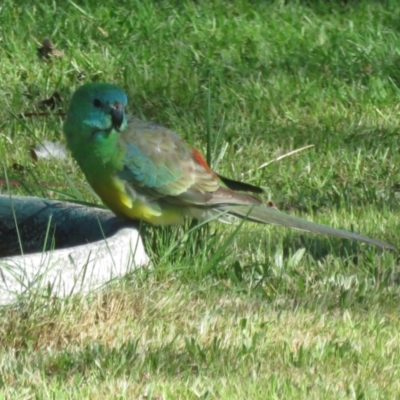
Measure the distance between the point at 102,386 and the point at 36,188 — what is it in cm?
218

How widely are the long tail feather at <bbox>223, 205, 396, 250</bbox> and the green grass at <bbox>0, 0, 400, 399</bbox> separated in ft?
0.33

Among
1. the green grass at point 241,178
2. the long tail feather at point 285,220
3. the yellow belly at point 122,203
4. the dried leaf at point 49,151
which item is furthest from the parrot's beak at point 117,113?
the dried leaf at point 49,151

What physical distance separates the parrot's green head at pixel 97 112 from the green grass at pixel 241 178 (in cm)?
43

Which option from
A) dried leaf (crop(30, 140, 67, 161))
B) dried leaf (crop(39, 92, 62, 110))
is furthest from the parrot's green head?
dried leaf (crop(39, 92, 62, 110))

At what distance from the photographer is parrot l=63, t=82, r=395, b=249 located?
4754mm

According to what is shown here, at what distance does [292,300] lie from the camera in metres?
4.47

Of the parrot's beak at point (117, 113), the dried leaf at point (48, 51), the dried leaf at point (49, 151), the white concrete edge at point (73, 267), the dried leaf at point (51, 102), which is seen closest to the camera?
the white concrete edge at point (73, 267)

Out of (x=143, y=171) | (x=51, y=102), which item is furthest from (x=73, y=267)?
(x=51, y=102)

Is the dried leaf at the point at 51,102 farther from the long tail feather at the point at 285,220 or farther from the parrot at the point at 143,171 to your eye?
the long tail feather at the point at 285,220

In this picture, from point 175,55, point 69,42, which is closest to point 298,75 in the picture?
point 175,55

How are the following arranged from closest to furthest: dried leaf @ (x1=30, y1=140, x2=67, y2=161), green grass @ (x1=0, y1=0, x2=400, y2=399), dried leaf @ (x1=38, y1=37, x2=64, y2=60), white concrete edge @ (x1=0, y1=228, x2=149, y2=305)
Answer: green grass @ (x1=0, y1=0, x2=400, y2=399) < white concrete edge @ (x1=0, y1=228, x2=149, y2=305) < dried leaf @ (x1=30, y1=140, x2=67, y2=161) < dried leaf @ (x1=38, y1=37, x2=64, y2=60)

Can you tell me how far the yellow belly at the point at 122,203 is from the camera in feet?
15.6

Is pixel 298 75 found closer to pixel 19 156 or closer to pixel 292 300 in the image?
pixel 19 156

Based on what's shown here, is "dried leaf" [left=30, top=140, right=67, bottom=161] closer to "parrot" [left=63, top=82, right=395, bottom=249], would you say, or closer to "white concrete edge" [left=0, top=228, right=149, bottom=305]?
"parrot" [left=63, top=82, right=395, bottom=249]
